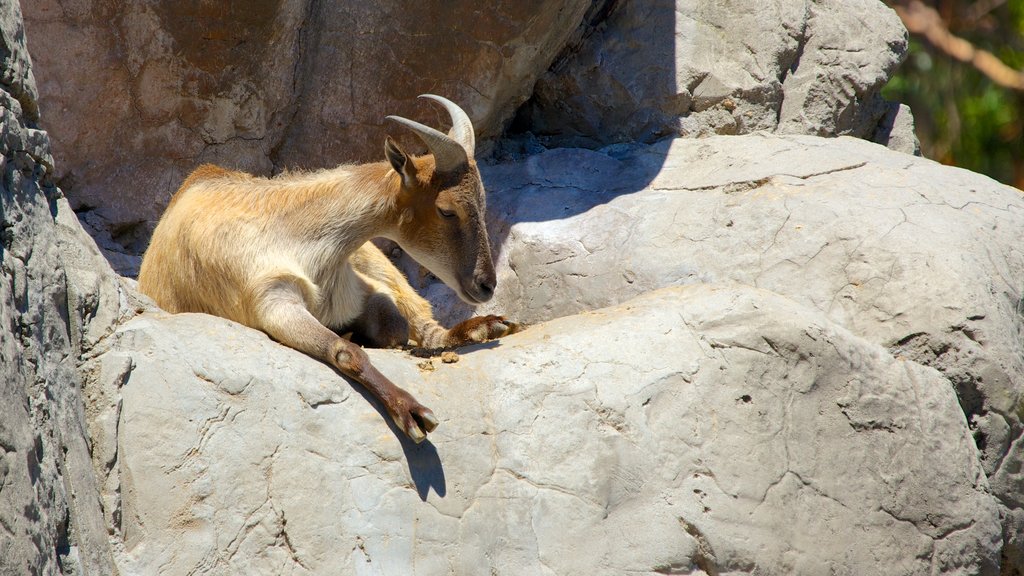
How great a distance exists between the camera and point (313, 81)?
6621 mm

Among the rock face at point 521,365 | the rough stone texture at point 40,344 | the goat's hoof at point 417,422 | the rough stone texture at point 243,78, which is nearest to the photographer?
the rough stone texture at point 40,344

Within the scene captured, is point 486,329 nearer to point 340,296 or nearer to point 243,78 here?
point 340,296

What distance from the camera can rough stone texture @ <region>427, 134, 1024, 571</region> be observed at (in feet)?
16.2

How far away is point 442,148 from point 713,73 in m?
2.82

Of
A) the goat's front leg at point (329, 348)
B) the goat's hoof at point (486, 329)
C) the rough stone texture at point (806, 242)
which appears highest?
the goat's front leg at point (329, 348)

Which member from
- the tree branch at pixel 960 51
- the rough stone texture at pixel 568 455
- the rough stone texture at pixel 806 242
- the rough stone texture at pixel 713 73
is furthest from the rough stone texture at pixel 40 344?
the rough stone texture at pixel 713 73

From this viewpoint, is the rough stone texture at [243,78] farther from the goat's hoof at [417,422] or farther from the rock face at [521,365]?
the goat's hoof at [417,422]

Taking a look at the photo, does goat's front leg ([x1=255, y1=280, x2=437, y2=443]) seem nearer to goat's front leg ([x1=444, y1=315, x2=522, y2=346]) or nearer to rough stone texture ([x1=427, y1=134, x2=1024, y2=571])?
goat's front leg ([x1=444, y1=315, x2=522, y2=346])

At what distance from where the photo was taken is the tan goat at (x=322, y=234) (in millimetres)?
4941

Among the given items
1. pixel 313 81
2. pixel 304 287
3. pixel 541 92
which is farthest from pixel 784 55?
pixel 304 287

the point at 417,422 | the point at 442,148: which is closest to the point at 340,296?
the point at 442,148

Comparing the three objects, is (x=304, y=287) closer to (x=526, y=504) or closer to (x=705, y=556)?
(x=526, y=504)

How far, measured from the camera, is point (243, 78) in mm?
6312

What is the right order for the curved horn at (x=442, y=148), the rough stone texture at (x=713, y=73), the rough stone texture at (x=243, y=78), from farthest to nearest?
the rough stone texture at (x=713, y=73) < the rough stone texture at (x=243, y=78) < the curved horn at (x=442, y=148)
